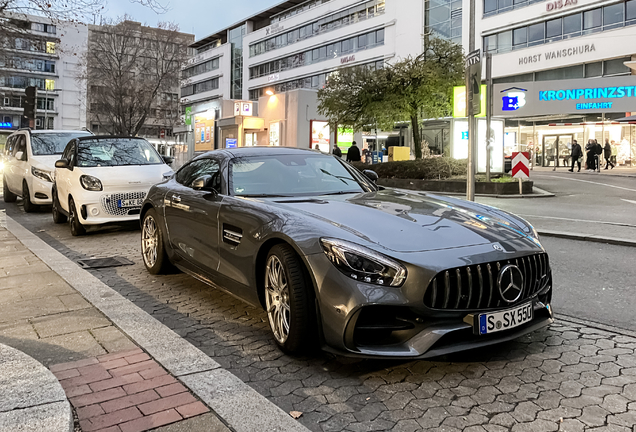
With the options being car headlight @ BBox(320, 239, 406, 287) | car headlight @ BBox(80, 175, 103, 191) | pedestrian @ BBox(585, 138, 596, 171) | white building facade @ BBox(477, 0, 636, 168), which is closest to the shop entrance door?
white building facade @ BBox(477, 0, 636, 168)

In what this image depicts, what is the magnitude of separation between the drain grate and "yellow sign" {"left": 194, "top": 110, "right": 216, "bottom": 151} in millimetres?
34941

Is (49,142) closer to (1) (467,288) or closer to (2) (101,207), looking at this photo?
(2) (101,207)

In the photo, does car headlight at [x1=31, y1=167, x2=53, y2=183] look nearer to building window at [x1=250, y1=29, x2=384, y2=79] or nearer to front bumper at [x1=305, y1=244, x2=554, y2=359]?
front bumper at [x1=305, y1=244, x2=554, y2=359]

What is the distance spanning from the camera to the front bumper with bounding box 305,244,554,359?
3.22 meters

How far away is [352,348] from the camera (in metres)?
3.30

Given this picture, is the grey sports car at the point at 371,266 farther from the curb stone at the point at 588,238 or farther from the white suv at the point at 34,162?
the white suv at the point at 34,162

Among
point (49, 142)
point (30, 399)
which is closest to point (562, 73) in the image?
point (49, 142)

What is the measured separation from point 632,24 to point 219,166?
37757 mm

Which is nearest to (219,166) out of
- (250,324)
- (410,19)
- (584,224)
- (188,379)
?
(250,324)

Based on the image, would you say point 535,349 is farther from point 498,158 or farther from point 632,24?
point 632,24

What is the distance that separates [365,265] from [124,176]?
24.2ft

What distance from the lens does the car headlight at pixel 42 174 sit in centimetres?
1259

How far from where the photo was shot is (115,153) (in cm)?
1053

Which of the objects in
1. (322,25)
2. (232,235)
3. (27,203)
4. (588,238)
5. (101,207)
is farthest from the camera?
(322,25)
